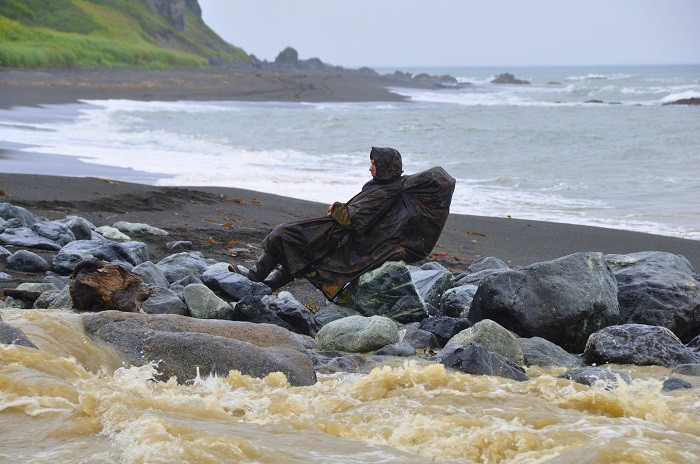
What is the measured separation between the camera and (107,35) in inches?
2881

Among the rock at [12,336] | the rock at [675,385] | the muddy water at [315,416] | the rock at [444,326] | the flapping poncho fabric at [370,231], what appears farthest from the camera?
the flapping poncho fabric at [370,231]

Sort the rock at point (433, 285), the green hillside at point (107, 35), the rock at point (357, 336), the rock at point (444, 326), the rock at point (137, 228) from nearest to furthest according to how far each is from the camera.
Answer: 1. the rock at point (357, 336)
2. the rock at point (444, 326)
3. the rock at point (433, 285)
4. the rock at point (137, 228)
5. the green hillside at point (107, 35)

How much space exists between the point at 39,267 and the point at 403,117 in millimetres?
27993

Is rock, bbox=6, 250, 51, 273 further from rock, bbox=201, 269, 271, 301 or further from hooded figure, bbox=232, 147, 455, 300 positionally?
hooded figure, bbox=232, 147, 455, 300

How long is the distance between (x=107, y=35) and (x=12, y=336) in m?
73.3

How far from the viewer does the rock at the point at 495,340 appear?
19.5 feet

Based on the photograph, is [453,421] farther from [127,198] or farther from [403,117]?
[403,117]

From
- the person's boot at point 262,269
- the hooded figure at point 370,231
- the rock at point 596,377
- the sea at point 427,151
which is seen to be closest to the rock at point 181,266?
the person's boot at point 262,269

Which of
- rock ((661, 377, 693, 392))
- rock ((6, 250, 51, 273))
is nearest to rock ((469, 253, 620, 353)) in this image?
rock ((661, 377, 693, 392))

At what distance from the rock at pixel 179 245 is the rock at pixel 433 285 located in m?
2.60

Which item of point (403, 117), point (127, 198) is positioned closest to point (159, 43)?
point (403, 117)

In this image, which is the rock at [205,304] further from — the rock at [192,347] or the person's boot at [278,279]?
the rock at [192,347]

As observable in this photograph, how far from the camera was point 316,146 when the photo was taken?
75.5 ft

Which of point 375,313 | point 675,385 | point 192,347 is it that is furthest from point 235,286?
point 675,385
